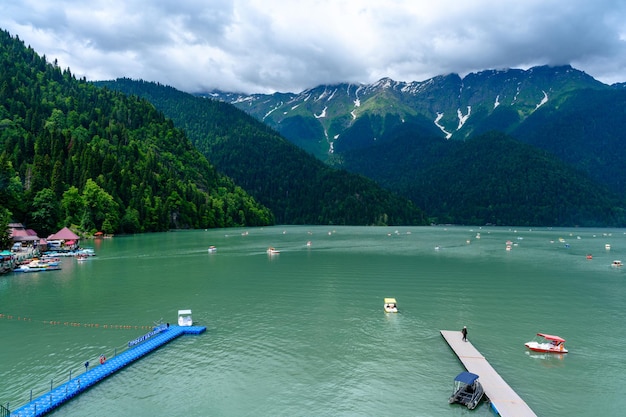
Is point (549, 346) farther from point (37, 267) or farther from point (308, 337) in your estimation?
point (37, 267)

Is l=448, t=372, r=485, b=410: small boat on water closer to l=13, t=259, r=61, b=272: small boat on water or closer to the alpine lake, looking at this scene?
the alpine lake

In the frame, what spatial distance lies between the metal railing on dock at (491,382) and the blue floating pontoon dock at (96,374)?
1240 inches

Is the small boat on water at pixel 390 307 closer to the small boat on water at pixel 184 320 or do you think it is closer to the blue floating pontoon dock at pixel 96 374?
the blue floating pontoon dock at pixel 96 374

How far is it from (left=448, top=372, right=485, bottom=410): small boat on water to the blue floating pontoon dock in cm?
3148

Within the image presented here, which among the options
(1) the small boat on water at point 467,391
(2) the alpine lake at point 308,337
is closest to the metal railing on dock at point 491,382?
(1) the small boat on water at point 467,391

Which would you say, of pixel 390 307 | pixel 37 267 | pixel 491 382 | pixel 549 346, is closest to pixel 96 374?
pixel 491 382

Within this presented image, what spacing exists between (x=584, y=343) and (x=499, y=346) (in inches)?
450

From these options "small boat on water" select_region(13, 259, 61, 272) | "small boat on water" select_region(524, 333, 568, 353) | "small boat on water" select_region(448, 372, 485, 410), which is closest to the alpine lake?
"small boat on water" select_region(448, 372, 485, 410)

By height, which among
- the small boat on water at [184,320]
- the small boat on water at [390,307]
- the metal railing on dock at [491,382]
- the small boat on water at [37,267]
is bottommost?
the metal railing on dock at [491,382]

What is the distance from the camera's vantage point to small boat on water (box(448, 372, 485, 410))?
35281 mm

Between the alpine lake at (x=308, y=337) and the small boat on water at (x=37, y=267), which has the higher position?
the small boat on water at (x=37, y=267)

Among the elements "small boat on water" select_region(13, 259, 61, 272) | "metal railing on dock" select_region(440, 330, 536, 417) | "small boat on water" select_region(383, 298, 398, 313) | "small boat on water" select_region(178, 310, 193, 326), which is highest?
"small boat on water" select_region(13, 259, 61, 272)

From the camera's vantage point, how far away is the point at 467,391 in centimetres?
3650

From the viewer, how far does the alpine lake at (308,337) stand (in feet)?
120
